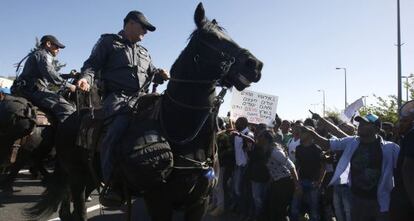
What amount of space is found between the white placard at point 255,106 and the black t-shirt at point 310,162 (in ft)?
7.78

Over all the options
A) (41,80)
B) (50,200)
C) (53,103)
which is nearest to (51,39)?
(41,80)

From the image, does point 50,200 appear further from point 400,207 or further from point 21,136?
point 400,207

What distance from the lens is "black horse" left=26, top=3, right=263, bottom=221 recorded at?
4.43 m

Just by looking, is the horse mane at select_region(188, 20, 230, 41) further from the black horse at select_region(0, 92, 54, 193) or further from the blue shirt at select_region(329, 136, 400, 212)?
the black horse at select_region(0, 92, 54, 193)

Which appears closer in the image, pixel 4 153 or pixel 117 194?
pixel 117 194

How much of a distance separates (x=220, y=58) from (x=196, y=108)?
0.56 metres

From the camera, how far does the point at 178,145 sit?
454cm

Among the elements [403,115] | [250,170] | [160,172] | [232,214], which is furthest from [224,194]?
[160,172]

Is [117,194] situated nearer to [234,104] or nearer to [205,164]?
[205,164]

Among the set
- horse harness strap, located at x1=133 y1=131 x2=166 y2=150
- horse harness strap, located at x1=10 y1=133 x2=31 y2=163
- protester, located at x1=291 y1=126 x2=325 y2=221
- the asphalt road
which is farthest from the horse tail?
protester, located at x1=291 y1=126 x2=325 y2=221

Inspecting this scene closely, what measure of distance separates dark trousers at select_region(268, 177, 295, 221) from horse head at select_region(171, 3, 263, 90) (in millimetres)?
4042

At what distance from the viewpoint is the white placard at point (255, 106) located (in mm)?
10641

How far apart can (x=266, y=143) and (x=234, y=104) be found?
231cm

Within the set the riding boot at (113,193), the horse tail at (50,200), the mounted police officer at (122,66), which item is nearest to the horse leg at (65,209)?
the horse tail at (50,200)
